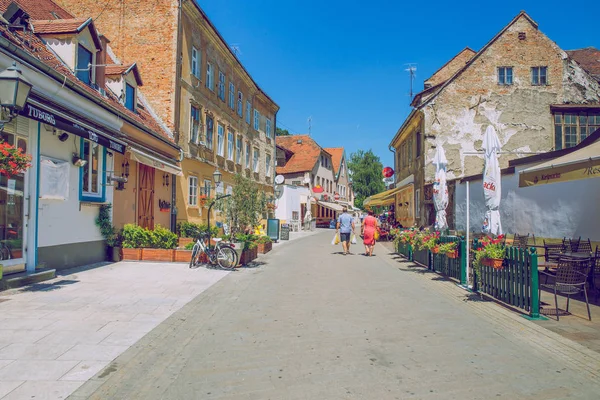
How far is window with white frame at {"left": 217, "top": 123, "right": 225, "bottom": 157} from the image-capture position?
77.7 ft

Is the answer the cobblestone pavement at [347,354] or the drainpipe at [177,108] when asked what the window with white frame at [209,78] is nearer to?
the drainpipe at [177,108]

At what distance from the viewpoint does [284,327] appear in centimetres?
632

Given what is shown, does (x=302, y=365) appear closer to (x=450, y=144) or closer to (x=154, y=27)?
(x=154, y=27)

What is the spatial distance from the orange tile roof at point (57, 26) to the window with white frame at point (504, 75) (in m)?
19.0

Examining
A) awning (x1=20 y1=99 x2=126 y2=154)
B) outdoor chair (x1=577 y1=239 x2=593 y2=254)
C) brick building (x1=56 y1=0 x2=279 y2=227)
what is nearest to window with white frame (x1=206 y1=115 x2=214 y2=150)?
brick building (x1=56 y1=0 x2=279 y2=227)

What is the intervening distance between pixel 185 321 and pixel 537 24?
23275 mm

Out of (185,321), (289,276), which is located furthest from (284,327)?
(289,276)

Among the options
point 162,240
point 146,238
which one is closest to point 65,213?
point 146,238

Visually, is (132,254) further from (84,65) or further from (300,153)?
(300,153)

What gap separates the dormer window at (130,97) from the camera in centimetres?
1568

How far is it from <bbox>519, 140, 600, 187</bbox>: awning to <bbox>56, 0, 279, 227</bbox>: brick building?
11.6 meters

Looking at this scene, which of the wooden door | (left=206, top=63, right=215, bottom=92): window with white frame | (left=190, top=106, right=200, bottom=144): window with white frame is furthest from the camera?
(left=206, top=63, right=215, bottom=92): window with white frame

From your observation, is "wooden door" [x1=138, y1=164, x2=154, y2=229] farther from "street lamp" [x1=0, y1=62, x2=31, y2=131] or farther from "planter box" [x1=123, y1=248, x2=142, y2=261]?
"street lamp" [x1=0, y1=62, x2=31, y2=131]

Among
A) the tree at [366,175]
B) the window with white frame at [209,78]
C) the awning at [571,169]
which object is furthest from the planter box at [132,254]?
the tree at [366,175]
